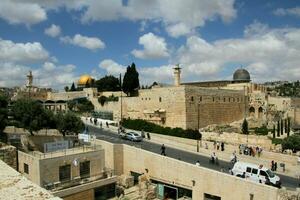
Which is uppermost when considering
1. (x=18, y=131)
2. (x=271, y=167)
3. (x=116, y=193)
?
(x=18, y=131)

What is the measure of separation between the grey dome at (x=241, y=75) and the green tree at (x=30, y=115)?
1406 inches

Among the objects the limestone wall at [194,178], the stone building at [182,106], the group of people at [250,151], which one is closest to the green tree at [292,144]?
the group of people at [250,151]

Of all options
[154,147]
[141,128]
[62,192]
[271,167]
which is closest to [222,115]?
[141,128]

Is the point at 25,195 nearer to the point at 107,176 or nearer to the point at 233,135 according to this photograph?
the point at 107,176

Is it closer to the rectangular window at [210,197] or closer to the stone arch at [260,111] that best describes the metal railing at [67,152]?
the rectangular window at [210,197]

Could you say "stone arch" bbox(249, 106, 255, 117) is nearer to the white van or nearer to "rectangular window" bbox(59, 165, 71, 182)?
the white van

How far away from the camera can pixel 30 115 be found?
2358cm

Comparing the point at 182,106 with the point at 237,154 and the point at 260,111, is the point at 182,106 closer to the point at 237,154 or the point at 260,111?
the point at 237,154

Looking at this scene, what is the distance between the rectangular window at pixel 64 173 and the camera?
17.8 meters

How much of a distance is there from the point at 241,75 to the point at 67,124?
35077mm

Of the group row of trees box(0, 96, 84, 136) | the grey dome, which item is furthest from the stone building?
the grey dome

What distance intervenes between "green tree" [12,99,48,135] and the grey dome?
117ft

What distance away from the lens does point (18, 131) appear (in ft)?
83.3

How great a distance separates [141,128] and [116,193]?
15.6 metres
